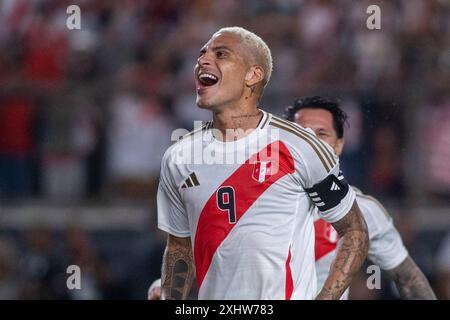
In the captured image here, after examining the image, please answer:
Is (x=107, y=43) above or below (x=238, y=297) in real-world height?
above

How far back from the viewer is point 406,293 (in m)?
6.39

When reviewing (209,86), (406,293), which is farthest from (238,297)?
(406,293)

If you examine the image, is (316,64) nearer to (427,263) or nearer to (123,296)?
(427,263)

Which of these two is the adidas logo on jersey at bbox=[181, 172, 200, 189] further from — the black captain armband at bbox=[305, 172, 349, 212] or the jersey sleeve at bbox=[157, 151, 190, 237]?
the black captain armband at bbox=[305, 172, 349, 212]

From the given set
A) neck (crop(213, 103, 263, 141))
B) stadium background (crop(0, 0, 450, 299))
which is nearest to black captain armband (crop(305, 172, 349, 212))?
neck (crop(213, 103, 263, 141))

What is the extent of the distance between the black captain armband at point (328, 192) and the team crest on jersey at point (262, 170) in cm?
20

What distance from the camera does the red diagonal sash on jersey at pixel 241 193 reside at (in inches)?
205

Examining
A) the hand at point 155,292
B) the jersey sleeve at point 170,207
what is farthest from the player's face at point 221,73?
the hand at point 155,292

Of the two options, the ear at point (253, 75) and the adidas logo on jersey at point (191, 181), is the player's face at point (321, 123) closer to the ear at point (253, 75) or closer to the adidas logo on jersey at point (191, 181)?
the ear at point (253, 75)

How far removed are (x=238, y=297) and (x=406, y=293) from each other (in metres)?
1.55

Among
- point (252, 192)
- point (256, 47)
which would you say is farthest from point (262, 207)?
Answer: point (256, 47)

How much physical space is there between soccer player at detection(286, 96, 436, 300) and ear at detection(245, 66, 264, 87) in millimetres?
922

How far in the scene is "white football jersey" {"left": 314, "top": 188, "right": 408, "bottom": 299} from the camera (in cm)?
629

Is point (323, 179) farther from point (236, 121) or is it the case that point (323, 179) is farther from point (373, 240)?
point (373, 240)
